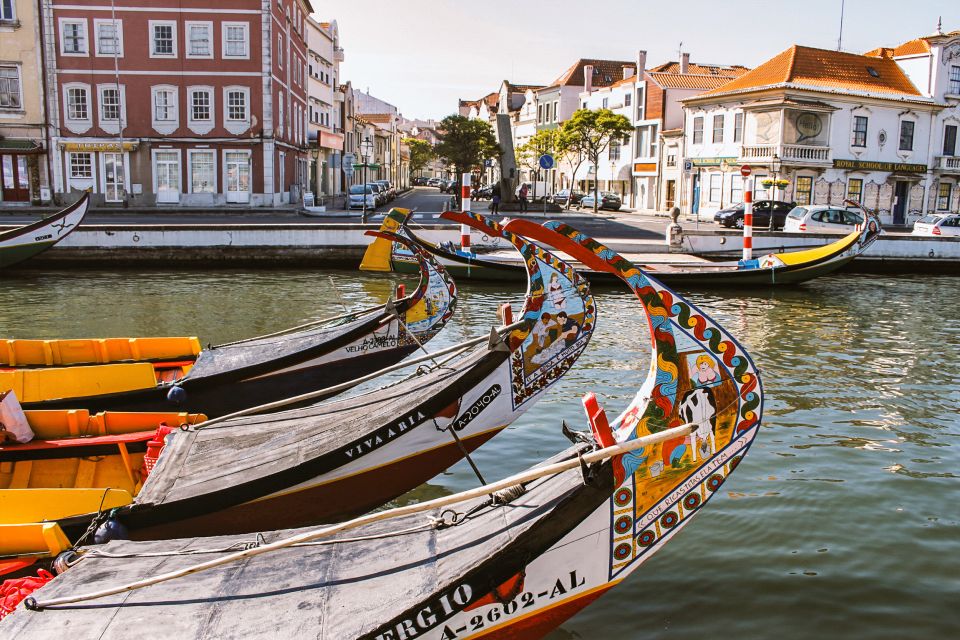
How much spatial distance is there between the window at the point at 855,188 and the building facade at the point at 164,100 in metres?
27.8

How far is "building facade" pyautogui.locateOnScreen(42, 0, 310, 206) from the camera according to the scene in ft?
124

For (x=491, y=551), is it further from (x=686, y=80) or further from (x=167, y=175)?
(x=686, y=80)

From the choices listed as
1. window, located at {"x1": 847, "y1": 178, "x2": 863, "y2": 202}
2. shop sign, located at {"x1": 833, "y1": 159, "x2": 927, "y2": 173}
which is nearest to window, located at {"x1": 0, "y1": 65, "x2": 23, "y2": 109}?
shop sign, located at {"x1": 833, "y1": 159, "x2": 927, "y2": 173}

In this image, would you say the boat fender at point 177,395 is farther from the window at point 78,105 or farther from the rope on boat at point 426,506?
the window at point 78,105

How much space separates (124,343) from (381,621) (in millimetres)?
7294

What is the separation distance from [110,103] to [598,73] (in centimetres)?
4113

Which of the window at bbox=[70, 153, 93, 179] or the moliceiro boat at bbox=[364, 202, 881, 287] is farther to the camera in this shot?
the window at bbox=[70, 153, 93, 179]

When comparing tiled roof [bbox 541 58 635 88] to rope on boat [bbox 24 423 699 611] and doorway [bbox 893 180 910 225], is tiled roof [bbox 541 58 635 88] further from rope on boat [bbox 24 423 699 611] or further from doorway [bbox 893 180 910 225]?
rope on boat [bbox 24 423 699 611]

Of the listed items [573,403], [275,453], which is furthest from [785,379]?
[275,453]

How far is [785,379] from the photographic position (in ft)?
40.0

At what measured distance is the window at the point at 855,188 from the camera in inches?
1646

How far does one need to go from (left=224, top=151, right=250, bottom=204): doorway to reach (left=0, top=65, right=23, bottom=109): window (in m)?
9.19

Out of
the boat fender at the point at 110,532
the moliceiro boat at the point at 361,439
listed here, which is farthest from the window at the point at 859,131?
the boat fender at the point at 110,532

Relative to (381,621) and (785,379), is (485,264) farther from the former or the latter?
(381,621)
